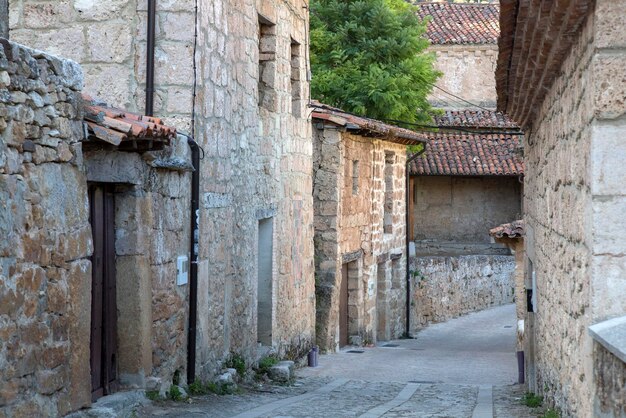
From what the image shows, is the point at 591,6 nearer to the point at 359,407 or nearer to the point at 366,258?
the point at 359,407

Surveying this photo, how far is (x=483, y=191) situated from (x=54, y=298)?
24.5 meters

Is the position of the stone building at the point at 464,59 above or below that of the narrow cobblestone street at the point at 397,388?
above

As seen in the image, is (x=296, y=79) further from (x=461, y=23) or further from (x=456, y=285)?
(x=461, y=23)

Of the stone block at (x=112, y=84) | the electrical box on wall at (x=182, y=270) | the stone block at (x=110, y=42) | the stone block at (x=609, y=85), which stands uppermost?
the stone block at (x=110, y=42)

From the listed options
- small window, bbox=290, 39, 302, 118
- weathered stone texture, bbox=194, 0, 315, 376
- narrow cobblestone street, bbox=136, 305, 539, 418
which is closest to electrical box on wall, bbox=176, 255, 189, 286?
weathered stone texture, bbox=194, 0, 315, 376

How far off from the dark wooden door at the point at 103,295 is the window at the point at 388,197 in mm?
13853

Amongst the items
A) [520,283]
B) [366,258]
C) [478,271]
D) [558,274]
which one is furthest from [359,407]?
[478,271]

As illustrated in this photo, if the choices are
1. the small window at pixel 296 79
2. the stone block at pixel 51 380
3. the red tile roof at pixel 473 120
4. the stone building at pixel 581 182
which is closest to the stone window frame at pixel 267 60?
the small window at pixel 296 79

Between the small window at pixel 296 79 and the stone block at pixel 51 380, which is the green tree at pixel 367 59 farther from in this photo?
the stone block at pixel 51 380

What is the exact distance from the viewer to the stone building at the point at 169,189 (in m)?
6.08

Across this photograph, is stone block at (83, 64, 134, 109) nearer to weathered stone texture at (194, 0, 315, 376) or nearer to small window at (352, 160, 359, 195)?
weathered stone texture at (194, 0, 315, 376)

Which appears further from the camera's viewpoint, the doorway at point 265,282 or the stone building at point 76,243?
the doorway at point 265,282

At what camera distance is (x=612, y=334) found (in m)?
4.25

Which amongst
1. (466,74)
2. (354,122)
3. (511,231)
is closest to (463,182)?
(466,74)
